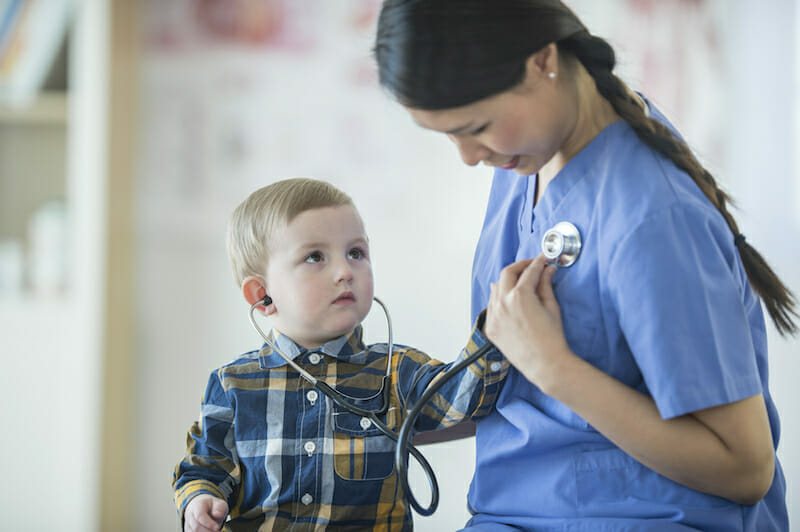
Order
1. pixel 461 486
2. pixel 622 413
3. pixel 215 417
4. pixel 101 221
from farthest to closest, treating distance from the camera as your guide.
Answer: pixel 461 486, pixel 101 221, pixel 215 417, pixel 622 413

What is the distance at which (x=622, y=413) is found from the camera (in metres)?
0.87

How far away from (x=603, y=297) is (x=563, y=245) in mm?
94

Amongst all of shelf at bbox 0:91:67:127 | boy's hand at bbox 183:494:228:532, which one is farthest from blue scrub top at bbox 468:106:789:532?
shelf at bbox 0:91:67:127

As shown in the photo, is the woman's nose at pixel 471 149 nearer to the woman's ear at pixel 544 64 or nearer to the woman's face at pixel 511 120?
the woman's face at pixel 511 120

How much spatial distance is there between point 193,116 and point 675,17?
1.75m

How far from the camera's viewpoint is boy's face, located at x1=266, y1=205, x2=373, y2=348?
1.13m

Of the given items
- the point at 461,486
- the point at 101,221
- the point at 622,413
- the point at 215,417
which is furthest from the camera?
the point at 461,486

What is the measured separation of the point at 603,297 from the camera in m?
0.93

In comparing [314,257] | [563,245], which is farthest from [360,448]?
[563,245]

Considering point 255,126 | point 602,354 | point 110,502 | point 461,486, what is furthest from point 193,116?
point 602,354

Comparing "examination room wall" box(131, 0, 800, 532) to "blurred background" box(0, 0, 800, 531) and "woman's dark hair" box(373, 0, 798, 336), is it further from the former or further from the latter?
"woman's dark hair" box(373, 0, 798, 336)

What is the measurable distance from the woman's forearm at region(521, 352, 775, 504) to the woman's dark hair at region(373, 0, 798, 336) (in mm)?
288

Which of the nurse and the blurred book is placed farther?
the blurred book

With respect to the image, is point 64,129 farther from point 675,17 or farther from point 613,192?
point 675,17
